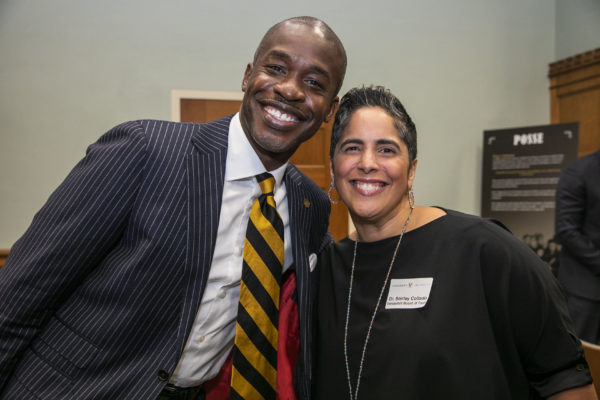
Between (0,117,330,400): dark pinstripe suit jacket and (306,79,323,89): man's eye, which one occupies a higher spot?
(306,79,323,89): man's eye

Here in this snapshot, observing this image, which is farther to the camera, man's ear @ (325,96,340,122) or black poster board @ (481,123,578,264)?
black poster board @ (481,123,578,264)

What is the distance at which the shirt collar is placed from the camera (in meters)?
1.31

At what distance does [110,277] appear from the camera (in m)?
1.15

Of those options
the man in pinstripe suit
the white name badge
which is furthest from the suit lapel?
the white name badge

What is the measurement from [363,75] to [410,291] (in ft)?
12.2

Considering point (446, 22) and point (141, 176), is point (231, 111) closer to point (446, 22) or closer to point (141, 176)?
point (446, 22)

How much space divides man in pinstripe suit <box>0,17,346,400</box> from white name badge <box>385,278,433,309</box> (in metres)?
0.46

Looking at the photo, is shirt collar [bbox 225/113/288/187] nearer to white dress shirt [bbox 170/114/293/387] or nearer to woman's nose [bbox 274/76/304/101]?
white dress shirt [bbox 170/114/293/387]

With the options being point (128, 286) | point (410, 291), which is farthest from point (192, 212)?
point (410, 291)

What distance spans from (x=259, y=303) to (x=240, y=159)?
39cm

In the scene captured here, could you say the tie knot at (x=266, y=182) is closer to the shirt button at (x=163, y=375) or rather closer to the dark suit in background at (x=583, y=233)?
the shirt button at (x=163, y=375)

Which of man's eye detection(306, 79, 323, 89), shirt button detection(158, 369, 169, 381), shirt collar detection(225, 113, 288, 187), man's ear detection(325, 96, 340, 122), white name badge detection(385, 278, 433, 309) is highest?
man's eye detection(306, 79, 323, 89)

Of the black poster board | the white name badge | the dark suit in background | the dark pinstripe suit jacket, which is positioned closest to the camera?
the dark pinstripe suit jacket

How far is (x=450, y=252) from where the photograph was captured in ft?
4.62
